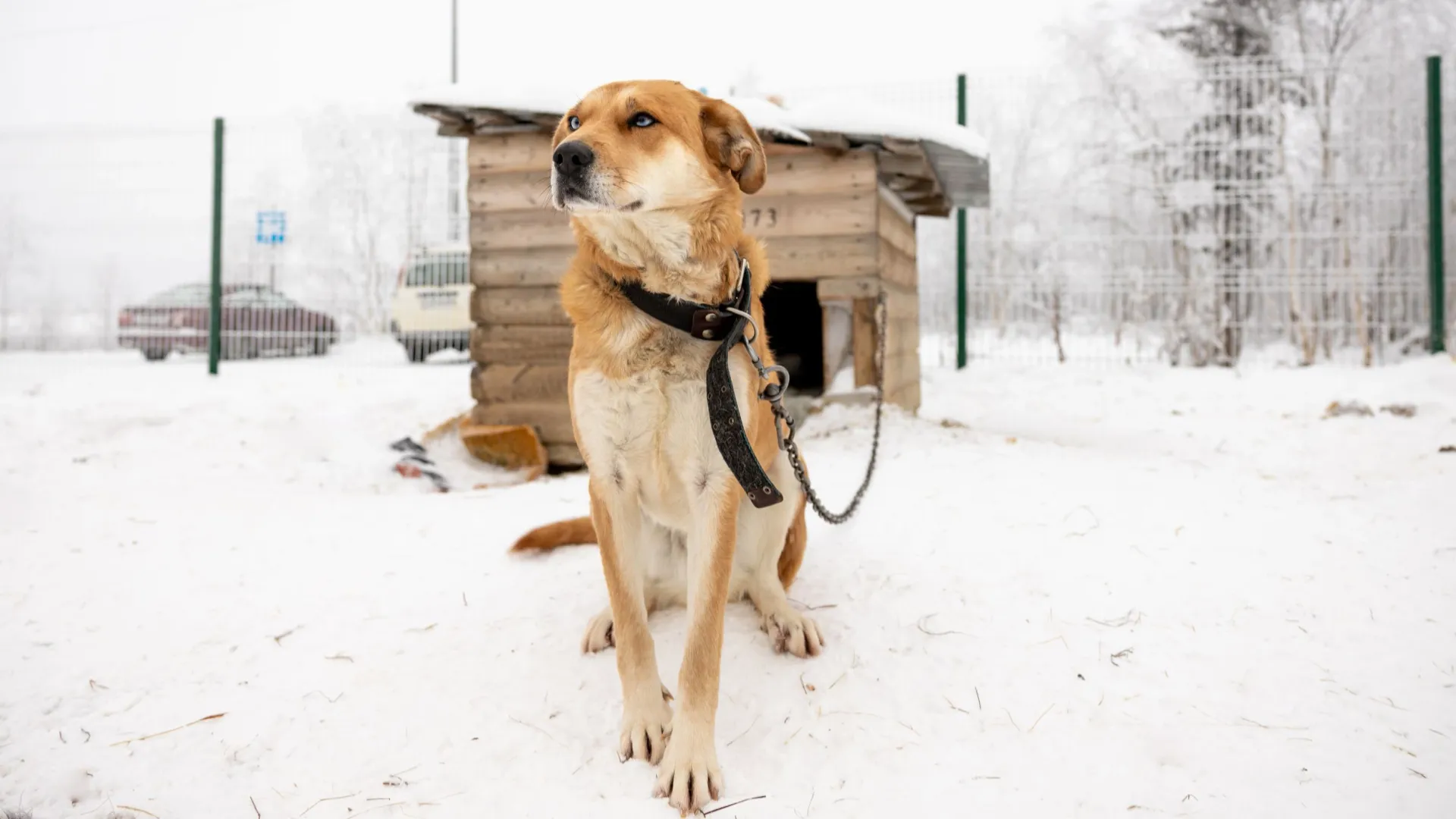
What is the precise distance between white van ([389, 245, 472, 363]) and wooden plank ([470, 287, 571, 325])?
2547 millimetres

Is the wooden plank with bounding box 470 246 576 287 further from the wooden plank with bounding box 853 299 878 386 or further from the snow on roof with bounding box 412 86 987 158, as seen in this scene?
the wooden plank with bounding box 853 299 878 386

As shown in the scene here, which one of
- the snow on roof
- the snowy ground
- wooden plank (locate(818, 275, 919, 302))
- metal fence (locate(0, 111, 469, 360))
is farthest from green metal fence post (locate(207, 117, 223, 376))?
wooden plank (locate(818, 275, 919, 302))

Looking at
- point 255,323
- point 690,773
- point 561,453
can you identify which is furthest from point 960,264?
point 690,773

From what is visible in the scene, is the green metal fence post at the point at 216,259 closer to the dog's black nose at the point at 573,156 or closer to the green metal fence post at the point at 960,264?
the green metal fence post at the point at 960,264

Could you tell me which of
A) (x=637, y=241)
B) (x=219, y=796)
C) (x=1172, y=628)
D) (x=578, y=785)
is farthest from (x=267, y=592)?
(x=1172, y=628)

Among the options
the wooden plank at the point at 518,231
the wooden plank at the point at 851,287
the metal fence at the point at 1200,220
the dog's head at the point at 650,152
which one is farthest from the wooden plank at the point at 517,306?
the metal fence at the point at 1200,220

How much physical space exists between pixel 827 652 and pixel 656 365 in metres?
1.06

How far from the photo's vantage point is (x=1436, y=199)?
26.3ft

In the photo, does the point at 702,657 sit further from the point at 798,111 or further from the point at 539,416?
the point at 798,111

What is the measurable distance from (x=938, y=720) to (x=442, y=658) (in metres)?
1.48

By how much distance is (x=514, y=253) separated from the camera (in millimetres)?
5527

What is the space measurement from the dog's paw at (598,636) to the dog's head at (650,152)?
1.24 meters

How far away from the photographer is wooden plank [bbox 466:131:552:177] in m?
5.34

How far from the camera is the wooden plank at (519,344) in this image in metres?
5.44
